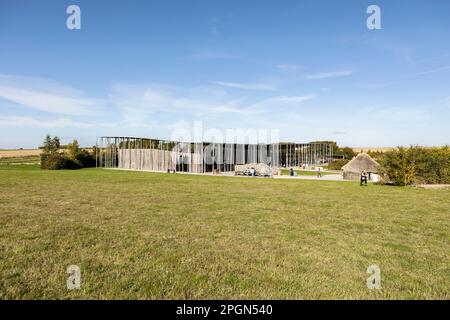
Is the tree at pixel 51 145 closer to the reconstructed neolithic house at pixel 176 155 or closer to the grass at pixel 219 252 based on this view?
the reconstructed neolithic house at pixel 176 155

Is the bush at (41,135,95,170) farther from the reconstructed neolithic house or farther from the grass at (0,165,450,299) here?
the grass at (0,165,450,299)

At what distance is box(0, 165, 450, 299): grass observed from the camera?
4.69 m

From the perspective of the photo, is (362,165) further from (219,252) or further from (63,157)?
(63,157)

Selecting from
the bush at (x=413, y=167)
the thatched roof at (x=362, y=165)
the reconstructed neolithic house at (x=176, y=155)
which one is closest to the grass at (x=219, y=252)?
the bush at (x=413, y=167)

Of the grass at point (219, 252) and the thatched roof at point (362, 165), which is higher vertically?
the thatched roof at point (362, 165)

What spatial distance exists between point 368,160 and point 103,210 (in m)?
34.7

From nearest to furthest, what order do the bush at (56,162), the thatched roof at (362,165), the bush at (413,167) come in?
the bush at (413,167) < the thatched roof at (362,165) < the bush at (56,162)

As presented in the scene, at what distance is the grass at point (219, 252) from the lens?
15.4 feet

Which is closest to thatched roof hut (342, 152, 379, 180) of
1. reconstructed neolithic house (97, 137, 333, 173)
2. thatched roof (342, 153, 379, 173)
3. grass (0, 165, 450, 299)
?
thatched roof (342, 153, 379, 173)

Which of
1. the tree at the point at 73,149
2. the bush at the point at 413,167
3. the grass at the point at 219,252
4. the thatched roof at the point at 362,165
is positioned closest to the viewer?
the grass at the point at 219,252

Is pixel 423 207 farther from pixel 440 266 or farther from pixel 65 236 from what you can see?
pixel 65 236

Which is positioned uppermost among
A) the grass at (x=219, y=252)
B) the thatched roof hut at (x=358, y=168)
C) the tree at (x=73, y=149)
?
the tree at (x=73, y=149)
